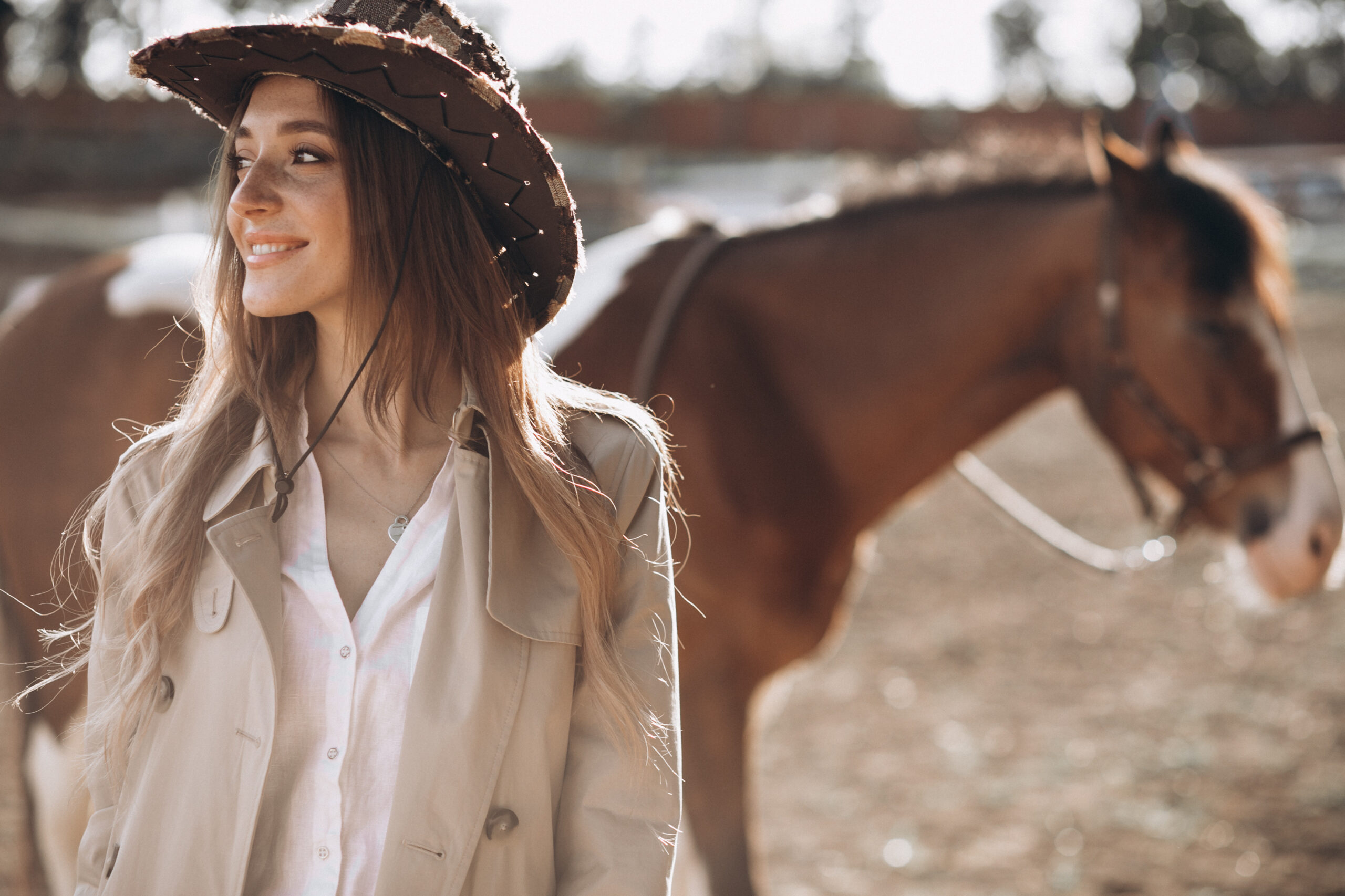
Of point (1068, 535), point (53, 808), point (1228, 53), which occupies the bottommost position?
point (53, 808)

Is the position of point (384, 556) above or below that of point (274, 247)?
below

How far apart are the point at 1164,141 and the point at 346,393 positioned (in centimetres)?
246

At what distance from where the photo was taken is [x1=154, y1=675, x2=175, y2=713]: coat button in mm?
1315

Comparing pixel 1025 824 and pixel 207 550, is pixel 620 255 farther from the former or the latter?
pixel 1025 824

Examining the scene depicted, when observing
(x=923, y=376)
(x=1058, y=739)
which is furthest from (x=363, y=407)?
(x=1058, y=739)

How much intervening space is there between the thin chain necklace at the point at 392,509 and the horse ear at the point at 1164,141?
2.28 meters

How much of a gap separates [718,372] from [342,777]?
5.31ft

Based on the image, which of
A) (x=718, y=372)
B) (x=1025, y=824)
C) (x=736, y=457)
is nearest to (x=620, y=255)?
(x=718, y=372)

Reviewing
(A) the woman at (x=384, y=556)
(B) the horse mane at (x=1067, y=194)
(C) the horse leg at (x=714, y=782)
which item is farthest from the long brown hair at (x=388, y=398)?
(B) the horse mane at (x=1067, y=194)

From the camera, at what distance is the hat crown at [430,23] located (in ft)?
4.20

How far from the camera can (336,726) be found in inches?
50.1

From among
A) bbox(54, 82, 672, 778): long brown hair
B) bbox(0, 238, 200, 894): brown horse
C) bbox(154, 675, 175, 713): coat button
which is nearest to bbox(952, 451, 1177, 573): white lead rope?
bbox(54, 82, 672, 778): long brown hair

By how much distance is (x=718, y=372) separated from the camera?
8.75ft

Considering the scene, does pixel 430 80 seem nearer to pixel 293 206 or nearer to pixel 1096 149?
pixel 293 206
